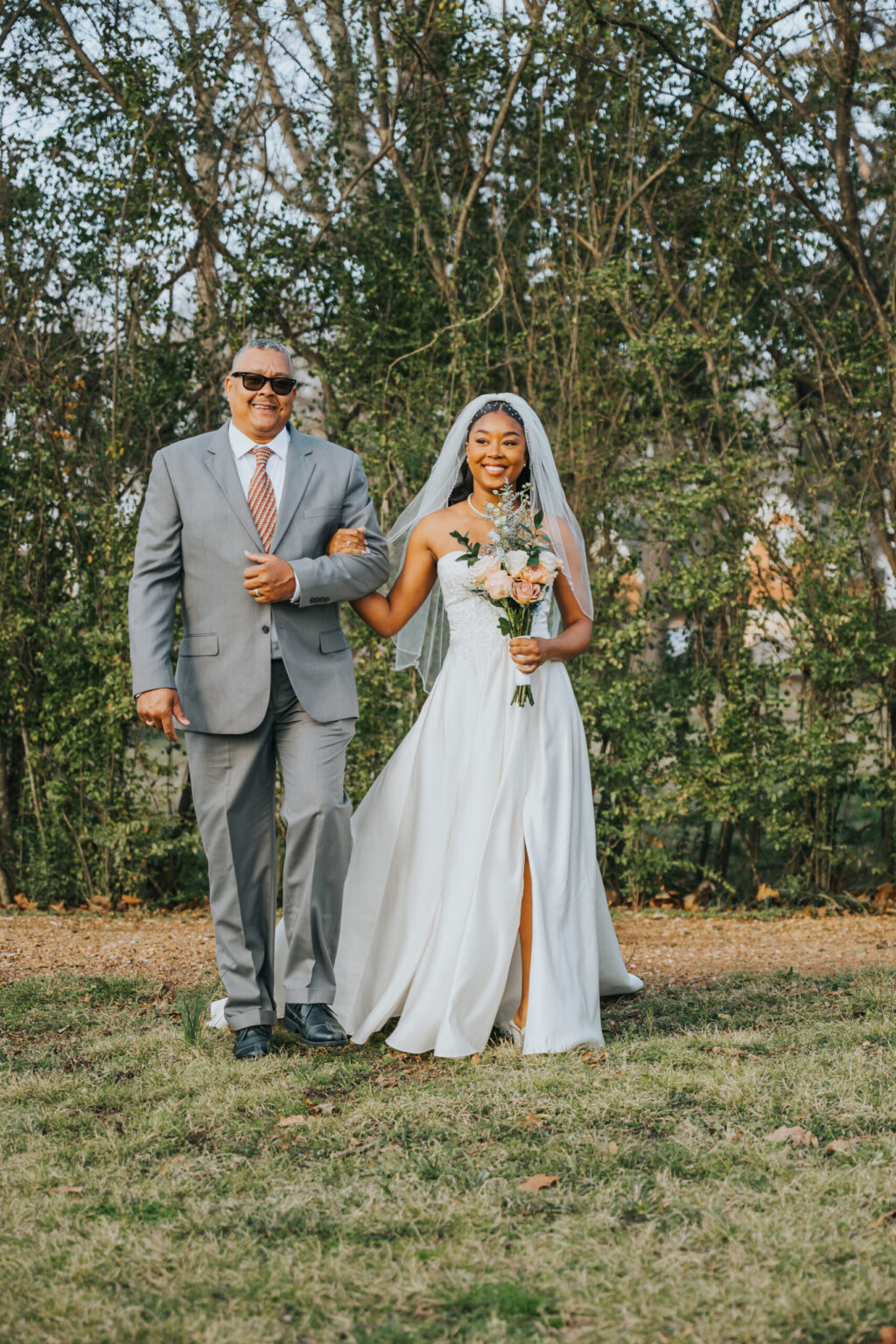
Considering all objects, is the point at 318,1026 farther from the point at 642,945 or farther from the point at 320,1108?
the point at 642,945

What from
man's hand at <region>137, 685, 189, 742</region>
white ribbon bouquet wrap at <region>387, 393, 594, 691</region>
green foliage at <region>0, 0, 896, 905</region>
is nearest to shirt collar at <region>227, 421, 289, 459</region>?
white ribbon bouquet wrap at <region>387, 393, 594, 691</region>

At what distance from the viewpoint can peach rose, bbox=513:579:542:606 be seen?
438 centimetres

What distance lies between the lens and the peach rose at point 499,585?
439 centimetres

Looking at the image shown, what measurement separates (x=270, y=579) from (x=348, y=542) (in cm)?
36

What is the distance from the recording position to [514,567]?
4426 millimetres

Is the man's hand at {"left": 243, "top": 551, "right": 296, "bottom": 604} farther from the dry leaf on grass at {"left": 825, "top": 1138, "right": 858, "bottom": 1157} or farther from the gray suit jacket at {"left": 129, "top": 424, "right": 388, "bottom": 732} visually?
the dry leaf on grass at {"left": 825, "top": 1138, "right": 858, "bottom": 1157}

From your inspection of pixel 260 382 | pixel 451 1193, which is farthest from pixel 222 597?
pixel 451 1193

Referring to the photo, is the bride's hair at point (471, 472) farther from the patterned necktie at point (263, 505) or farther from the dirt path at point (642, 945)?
the dirt path at point (642, 945)

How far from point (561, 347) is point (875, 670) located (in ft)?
9.51

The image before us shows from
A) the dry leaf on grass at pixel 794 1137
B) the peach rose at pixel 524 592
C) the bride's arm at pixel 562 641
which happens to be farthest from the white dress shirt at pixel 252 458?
the dry leaf on grass at pixel 794 1137

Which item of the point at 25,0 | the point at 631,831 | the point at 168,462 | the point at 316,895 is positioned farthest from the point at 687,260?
the point at 316,895

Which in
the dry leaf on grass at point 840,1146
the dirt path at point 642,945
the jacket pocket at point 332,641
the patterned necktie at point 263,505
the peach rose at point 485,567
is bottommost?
the dirt path at point 642,945

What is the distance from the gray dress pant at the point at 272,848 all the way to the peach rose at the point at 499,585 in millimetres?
657

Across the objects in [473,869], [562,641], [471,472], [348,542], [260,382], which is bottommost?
[473,869]
